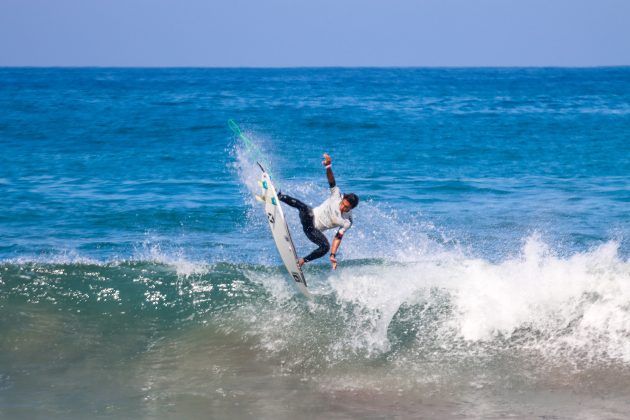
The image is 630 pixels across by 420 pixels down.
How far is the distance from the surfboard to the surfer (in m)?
0.12

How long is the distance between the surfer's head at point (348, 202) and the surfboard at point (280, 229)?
2.81ft

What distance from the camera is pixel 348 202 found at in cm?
1056

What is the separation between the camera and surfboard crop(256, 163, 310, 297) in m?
11.0

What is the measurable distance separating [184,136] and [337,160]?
820cm

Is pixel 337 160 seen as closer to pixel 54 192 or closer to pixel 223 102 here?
pixel 54 192

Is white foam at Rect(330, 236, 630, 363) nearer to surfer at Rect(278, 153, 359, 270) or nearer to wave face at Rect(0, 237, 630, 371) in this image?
wave face at Rect(0, 237, 630, 371)

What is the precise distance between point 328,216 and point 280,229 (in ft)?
2.36

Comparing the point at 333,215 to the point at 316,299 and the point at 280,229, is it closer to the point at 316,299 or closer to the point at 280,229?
the point at 280,229

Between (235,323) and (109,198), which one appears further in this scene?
(109,198)

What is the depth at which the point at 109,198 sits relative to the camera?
63.9 feet

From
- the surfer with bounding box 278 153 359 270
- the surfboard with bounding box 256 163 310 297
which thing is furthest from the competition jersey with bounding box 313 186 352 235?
the surfboard with bounding box 256 163 310 297

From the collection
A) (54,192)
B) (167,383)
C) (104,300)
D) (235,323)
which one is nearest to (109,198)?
(54,192)

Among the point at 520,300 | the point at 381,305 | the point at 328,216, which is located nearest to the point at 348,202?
the point at 328,216

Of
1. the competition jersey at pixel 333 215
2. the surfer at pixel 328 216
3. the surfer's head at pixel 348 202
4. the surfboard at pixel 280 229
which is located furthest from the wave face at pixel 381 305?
the surfer's head at pixel 348 202
